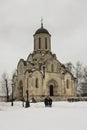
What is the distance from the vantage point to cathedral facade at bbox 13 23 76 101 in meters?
60.1

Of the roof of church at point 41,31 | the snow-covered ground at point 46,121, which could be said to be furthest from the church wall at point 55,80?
the snow-covered ground at point 46,121

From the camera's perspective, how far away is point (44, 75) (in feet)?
200

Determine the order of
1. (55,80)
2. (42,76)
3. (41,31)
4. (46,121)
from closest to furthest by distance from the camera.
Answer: (46,121) < (42,76) < (55,80) < (41,31)

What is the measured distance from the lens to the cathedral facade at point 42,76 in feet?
197

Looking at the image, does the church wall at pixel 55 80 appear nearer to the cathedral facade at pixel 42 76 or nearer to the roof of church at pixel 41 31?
the cathedral facade at pixel 42 76

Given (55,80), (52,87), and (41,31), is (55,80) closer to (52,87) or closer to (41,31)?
(52,87)

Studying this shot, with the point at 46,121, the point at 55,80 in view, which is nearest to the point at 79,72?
the point at 55,80

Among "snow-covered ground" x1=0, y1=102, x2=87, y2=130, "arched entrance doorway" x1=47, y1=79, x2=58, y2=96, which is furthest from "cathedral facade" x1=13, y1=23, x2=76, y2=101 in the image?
"snow-covered ground" x1=0, y1=102, x2=87, y2=130

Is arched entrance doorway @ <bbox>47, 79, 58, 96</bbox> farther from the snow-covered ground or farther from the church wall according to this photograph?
the snow-covered ground

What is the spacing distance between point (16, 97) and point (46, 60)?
9970 mm

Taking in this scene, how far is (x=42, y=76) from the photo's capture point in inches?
2388

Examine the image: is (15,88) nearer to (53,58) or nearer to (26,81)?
(26,81)

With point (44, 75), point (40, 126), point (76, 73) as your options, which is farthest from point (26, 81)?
point (40, 126)

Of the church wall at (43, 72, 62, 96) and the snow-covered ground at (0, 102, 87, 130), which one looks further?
the church wall at (43, 72, 62, 96)
